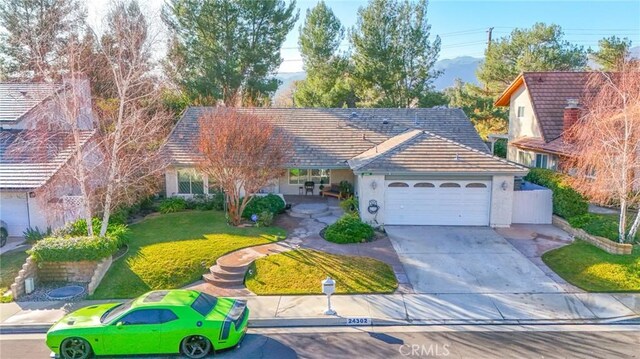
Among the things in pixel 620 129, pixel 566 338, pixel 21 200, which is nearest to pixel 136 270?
pixel 21 200

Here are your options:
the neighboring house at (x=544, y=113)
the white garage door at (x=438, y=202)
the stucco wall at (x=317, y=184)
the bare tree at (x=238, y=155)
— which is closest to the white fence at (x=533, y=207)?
the white garage door at (x=438, y=202)

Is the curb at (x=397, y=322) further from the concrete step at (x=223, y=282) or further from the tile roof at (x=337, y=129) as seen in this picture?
the tile roof at (x=337, y=129)

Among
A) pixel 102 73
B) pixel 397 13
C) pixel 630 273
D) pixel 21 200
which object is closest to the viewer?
pixel 630 273

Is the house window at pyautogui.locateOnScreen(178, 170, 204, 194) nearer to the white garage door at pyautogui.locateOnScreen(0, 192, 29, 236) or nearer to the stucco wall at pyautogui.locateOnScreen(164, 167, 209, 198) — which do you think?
the stucco wall at pyautogui.locateOnScreen(164, 167, 209, 198)

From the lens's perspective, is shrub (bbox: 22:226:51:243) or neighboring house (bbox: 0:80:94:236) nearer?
neighboring house (bbox: 0:80:94:236)

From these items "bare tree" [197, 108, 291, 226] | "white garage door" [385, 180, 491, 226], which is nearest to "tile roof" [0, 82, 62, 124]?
"bare tree" [197, 108, 291, 226]

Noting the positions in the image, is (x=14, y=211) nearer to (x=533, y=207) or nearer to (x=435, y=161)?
(x=435, y=161)

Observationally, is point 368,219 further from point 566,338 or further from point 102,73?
point 102,73
